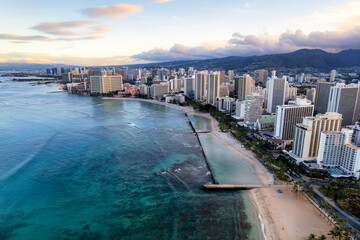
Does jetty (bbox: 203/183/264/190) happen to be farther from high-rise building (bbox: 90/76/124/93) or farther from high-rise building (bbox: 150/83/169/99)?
high-rise building (bbox: 90/76/124/93)

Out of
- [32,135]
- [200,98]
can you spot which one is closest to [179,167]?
[32,135]

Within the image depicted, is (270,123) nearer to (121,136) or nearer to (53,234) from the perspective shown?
(121,136)

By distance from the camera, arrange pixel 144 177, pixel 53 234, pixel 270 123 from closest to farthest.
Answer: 1. pixel 53 234
2. pixel 144 177
3. pixel 270 123

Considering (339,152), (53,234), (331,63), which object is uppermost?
(331,63)

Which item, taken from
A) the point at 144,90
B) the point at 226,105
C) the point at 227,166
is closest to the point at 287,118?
the point at 227,166

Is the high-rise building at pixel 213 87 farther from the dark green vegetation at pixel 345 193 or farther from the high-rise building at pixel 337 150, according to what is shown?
the dark green vegetation at pixel 345 193

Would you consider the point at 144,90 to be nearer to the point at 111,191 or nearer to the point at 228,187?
the point at 111,191
